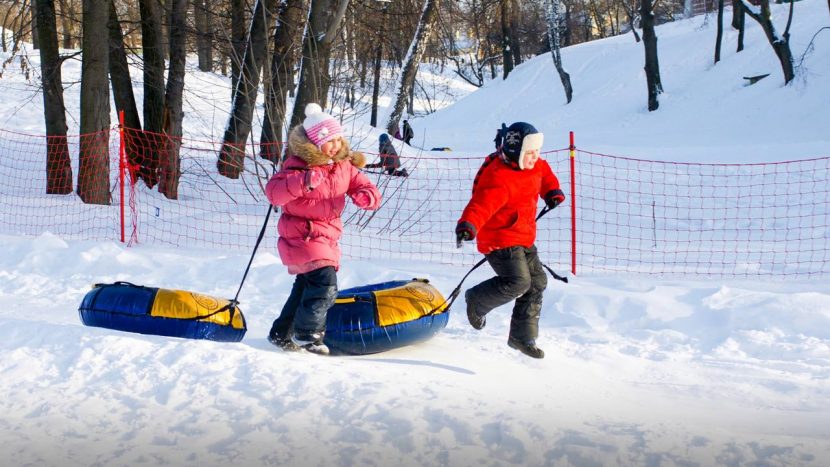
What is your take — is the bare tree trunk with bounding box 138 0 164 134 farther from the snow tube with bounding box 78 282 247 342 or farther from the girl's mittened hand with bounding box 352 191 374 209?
the girl's mittened hand with bounding box 352 191 374 209

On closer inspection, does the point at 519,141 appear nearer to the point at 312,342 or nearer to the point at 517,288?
the point at 517,288

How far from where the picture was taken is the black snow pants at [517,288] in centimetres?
563

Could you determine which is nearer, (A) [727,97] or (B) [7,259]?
(B) [7,259]

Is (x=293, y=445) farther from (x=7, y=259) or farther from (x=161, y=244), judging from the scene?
(x=161, y=244)

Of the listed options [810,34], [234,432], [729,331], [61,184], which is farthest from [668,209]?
[810,34]

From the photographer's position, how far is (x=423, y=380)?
16.5 ft

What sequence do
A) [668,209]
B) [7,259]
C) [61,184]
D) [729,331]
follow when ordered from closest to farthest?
[729,331] < [7,259] < [668,209] < [61,184]

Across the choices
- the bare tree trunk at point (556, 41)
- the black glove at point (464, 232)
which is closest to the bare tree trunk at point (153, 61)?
the black glove at point (464, 232)

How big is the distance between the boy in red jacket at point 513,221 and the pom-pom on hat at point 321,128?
0.92 metres

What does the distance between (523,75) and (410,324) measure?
33.1 meters

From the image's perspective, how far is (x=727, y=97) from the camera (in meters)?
25.1

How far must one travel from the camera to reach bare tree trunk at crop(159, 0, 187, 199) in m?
14.2

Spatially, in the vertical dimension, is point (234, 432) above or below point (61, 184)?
below

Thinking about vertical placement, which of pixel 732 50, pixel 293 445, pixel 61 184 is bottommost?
pixel 293 445
